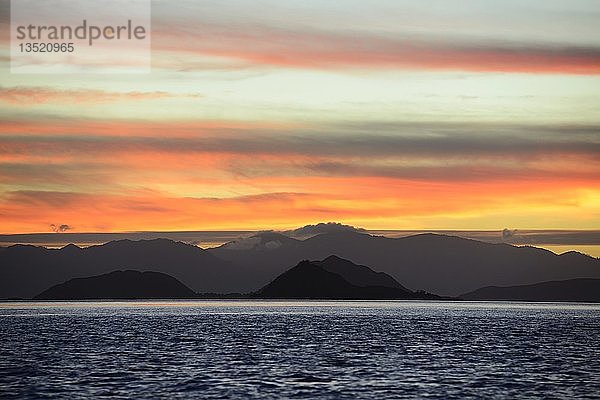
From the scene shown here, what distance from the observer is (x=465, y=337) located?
14625cm

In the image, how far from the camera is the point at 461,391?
226 ft

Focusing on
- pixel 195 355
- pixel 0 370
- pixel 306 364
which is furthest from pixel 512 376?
pixel 0 370

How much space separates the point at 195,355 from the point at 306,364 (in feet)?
55.0

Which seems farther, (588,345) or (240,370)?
(588,345)

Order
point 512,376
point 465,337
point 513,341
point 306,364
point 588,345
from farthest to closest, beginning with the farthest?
point 465,337 < point 513,341 < point 588,345 < point 306,364 < point 512,376

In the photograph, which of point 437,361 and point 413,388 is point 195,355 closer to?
point 437,361

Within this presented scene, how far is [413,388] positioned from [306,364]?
21.1m

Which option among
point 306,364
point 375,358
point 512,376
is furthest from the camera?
point 375,358

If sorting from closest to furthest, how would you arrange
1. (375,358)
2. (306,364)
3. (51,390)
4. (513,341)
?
(51,390)
(306,364)
(375,358)
(513,341)

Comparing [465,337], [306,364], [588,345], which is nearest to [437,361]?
[306,364]

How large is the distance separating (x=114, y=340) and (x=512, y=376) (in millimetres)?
68171

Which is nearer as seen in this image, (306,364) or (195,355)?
(306,364)

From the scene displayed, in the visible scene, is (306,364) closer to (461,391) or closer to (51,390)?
(461,391)

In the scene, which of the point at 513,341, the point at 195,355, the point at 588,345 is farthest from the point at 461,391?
the point at 513,341
